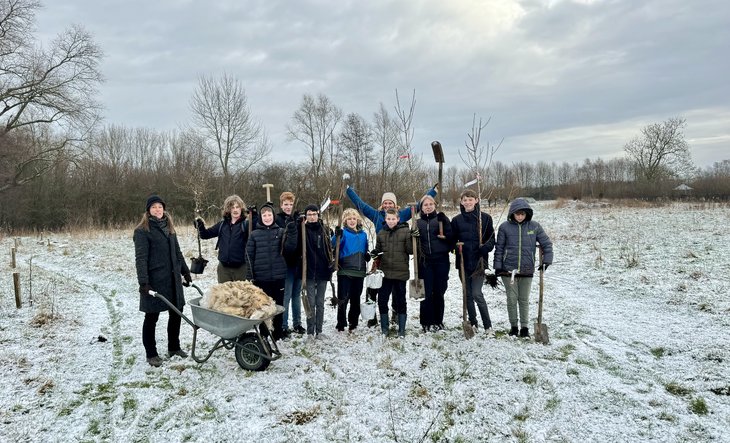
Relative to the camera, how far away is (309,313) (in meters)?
5.21

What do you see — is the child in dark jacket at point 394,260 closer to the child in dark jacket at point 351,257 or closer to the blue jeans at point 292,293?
the child in dark jacket at point 351,257

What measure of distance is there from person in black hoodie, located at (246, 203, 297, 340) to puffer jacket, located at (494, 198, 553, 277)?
2.63 m

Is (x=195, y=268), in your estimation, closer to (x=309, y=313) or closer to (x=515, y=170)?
(x=309, y=313)

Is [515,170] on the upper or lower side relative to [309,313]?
upper

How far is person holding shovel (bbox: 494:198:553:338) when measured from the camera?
497 cm

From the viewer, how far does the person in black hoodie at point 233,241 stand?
5.24 metres

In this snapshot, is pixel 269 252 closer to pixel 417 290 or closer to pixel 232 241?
pixel 232 241

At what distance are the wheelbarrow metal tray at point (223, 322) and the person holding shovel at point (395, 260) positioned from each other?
163cm

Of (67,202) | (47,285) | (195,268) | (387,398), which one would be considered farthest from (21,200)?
(387,398)

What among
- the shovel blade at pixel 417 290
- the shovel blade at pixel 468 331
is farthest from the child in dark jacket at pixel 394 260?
the shovel blade at pixel 468 331

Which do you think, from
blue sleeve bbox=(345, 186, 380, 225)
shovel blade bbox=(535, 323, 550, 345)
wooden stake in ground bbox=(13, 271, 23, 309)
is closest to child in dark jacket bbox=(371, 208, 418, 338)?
blue sleeve bbox=(345, 186, 380, 225)

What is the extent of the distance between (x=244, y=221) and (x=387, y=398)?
2.92 meters

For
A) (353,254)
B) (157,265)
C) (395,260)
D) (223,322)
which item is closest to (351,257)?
(353,254)

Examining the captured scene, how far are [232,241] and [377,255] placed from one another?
6.21ft
